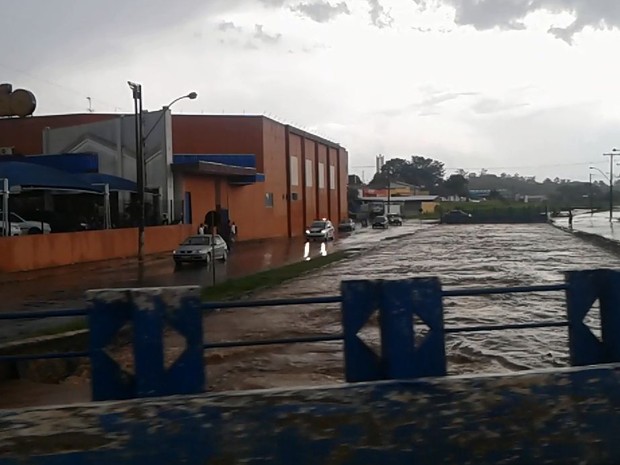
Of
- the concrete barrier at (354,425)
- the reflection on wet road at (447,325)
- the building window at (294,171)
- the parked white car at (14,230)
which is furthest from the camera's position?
the building window at (294,171)

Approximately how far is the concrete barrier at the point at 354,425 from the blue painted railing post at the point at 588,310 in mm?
629

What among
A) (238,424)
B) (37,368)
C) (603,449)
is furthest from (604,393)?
(37,368)

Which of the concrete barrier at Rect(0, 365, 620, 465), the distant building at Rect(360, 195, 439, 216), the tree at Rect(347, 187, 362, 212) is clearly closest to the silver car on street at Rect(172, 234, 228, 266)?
the concrete barrier at Rect(0, 365, 620, 465)

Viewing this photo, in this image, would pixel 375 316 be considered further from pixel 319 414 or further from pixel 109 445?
pixel 109 445

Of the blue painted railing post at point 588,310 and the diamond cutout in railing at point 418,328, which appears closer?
the diamond cutout in railing at point 418,328

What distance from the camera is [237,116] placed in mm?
63969

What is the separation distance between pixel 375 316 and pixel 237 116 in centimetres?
5868

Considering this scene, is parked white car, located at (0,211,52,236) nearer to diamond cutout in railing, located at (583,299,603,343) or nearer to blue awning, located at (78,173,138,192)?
blue awning, located at (78,173,138,192)

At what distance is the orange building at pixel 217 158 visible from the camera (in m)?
52.1

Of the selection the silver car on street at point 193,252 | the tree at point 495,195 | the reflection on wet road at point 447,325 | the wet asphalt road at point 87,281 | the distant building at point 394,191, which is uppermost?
the distant building at point 394,191

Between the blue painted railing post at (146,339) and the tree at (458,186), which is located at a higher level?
the tree at (458,186)

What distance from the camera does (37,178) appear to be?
122ft

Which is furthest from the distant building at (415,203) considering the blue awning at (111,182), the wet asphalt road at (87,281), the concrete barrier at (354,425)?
the concrete barrier at (354,425)

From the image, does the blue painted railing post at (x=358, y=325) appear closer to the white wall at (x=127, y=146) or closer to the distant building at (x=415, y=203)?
the white wall at (x=127, y=146)
